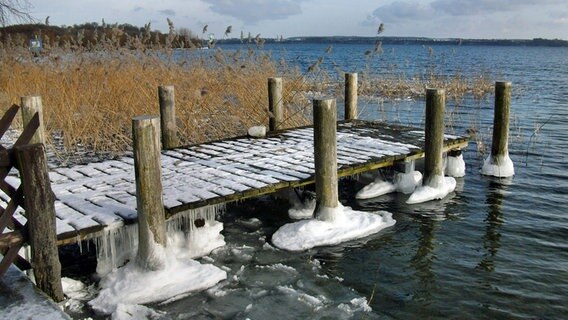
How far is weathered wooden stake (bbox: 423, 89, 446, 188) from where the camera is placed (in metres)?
7.45

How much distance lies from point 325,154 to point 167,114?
10.1 ft

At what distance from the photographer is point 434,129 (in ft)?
24.5

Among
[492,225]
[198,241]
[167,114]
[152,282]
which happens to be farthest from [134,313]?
[492,225]

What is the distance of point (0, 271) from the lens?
3.67 m

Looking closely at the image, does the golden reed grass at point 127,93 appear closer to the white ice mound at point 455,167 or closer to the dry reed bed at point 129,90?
the dry reed bed at point 129,90

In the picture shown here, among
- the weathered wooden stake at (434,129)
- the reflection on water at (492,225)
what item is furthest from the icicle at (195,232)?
the weathered wooden stake at (434,129)

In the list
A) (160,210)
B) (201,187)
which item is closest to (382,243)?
(201,187)

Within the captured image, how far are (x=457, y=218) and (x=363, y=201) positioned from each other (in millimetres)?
1338

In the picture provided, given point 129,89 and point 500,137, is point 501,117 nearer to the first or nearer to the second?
point 500,137

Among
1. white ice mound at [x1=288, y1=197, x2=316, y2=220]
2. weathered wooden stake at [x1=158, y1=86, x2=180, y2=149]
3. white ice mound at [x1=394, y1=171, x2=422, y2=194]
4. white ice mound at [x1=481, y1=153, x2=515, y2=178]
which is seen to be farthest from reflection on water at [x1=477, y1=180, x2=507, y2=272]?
weathered wooden stake at [x1=158, y1=86, x2=180, y2=149]

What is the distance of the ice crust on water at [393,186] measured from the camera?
25.9 ft

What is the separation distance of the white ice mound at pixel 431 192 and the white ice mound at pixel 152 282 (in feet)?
11.6

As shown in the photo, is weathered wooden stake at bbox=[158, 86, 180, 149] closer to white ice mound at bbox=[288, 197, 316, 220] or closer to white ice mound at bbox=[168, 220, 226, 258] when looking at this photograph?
white ice mound at bbox=[288, 197, 316, 220]

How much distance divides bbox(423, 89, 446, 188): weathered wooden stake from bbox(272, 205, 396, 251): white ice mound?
1479mm
